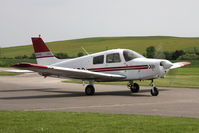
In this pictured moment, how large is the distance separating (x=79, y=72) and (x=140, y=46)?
8072cm

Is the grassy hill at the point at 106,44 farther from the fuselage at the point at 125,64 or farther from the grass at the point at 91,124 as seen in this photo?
the grass at the point at 91,124

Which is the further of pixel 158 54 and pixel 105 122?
pixel 158 54

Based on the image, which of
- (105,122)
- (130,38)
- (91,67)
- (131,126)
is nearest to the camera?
(131,126)

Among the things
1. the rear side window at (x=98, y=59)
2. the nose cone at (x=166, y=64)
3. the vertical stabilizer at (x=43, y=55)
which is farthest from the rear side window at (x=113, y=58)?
the vertical stabilizer at (x=43, y=55)

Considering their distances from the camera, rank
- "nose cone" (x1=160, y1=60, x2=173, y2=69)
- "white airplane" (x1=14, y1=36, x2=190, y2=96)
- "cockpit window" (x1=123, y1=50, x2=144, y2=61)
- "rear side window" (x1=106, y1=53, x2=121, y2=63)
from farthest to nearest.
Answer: "rear side window" (x1=106, y1=53, x2=121, y2=63), "cockpit window" (x1=123, y1=50, x2=144, y2=61), "white airplane" (x1=14, y1=36, x2=190, y2=96), "nose cone" (x1=160, y1=60, x2=173, y2=69)

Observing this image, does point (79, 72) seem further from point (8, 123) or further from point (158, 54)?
point (8, 123)

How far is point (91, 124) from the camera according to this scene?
9008mm

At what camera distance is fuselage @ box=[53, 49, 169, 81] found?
1841 centimetres

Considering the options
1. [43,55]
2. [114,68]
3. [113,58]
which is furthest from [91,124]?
[43,55]

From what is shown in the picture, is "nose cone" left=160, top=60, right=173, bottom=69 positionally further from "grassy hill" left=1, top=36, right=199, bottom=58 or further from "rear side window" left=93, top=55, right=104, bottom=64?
"grassy hill" left=1, top=36, right=199, bottom=58

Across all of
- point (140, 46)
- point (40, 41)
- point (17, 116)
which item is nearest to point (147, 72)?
point (40, 41)

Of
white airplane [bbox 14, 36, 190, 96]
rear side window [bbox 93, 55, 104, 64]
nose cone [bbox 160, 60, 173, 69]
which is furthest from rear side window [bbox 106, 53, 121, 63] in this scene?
nose cone [bbox 160, 60, 173, 69]

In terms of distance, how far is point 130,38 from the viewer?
122 m

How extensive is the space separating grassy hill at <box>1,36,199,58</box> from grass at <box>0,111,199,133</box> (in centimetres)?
8131
